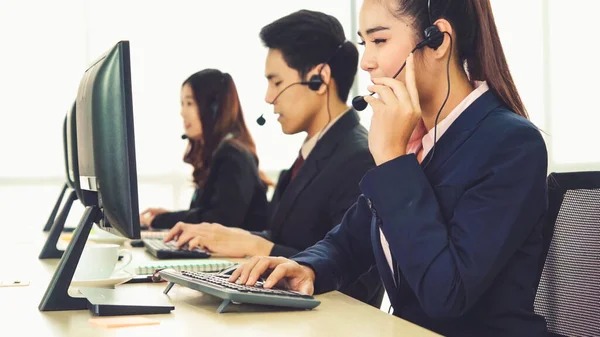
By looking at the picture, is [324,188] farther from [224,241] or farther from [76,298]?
[76,298]

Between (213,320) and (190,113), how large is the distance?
90.4 inches

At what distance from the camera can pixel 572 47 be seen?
4.71 metres

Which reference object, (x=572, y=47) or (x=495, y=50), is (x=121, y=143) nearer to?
(x=495, y=50)

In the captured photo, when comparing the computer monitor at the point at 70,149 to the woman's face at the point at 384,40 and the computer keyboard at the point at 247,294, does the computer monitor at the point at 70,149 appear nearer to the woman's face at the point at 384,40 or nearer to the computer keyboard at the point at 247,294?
the computer keyboard at the point at 247,294

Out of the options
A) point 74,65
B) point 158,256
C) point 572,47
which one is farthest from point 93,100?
point 572,47

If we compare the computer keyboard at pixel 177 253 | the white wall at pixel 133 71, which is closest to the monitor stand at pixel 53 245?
the computer keyboard at pixel 177 253

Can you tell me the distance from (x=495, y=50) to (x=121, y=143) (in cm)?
68

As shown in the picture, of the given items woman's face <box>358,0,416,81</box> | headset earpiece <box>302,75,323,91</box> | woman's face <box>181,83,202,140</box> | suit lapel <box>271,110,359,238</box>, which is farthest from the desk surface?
woman's face <box>181,83,202,140</box>

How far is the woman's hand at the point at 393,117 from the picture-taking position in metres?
1.17

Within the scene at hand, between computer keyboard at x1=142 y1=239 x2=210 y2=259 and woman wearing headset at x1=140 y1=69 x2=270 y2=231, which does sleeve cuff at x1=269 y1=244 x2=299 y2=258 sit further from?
woman wearing headset at x1=140 y1=69 x2=270 y2=231

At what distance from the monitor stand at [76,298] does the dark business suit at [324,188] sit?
0.78 metres

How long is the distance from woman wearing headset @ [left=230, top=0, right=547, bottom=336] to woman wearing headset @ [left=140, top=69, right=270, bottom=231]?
1.48 metres

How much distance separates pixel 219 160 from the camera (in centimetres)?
291

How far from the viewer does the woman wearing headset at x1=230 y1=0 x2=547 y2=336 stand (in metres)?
1.07
